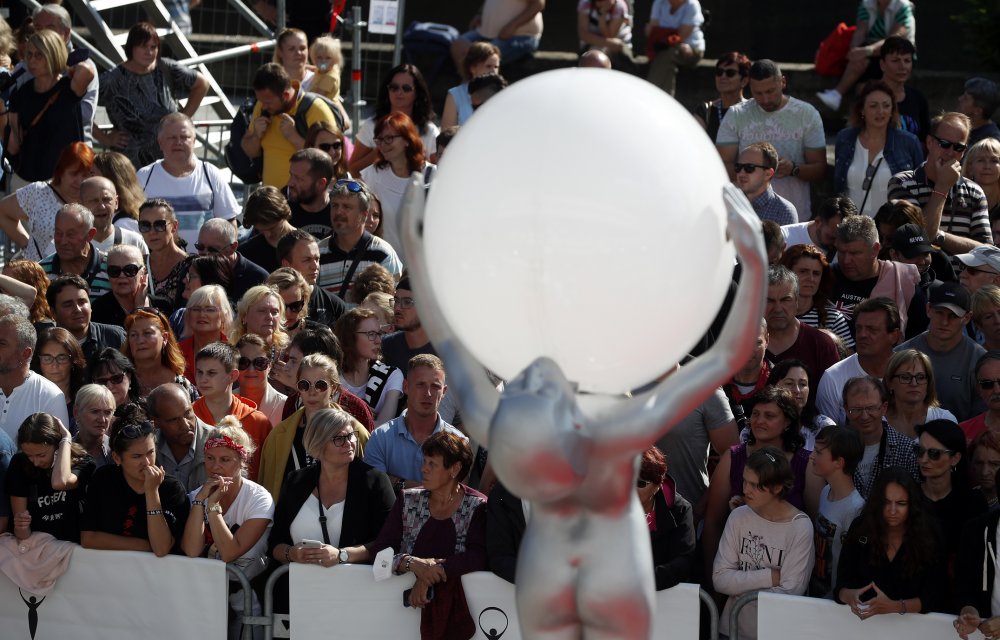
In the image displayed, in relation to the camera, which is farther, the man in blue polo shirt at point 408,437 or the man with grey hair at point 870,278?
the man with grey hair at point 870,278

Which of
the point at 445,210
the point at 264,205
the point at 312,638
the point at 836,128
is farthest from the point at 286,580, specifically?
the point at 836,128

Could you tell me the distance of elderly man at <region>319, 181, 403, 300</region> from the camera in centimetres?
857

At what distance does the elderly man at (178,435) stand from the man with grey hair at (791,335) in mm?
2802

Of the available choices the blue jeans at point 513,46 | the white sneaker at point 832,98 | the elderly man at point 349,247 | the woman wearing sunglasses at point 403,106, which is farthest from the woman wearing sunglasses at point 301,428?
the white sneaker at point 832,98

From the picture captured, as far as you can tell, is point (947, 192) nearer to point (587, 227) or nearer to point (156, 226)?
point (156, 226)

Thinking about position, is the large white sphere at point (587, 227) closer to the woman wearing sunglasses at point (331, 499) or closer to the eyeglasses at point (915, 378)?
the woman wearing sunglasses at point (331, 499)

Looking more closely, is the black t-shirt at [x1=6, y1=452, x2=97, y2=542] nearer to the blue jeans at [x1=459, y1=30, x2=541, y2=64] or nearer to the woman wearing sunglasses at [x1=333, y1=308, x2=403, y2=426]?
the woman wearing sunglasses at [x1=333, y1=308, x2=403, y2=426]

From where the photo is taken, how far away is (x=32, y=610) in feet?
21.6

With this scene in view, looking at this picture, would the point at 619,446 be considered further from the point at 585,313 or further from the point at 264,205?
the point at 264,205

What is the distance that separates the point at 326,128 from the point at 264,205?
1.42 meters

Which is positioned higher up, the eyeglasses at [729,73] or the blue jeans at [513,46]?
the eyeglasses at [729,73]

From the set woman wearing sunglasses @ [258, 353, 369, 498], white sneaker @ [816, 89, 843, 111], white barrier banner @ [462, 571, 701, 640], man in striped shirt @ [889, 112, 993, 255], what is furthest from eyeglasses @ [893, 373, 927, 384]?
white sneaker @ [816, 89, 843, 111]

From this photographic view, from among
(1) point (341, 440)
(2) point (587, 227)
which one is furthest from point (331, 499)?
(2) point (587, 227)

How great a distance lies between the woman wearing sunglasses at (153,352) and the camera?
7.27 metres
